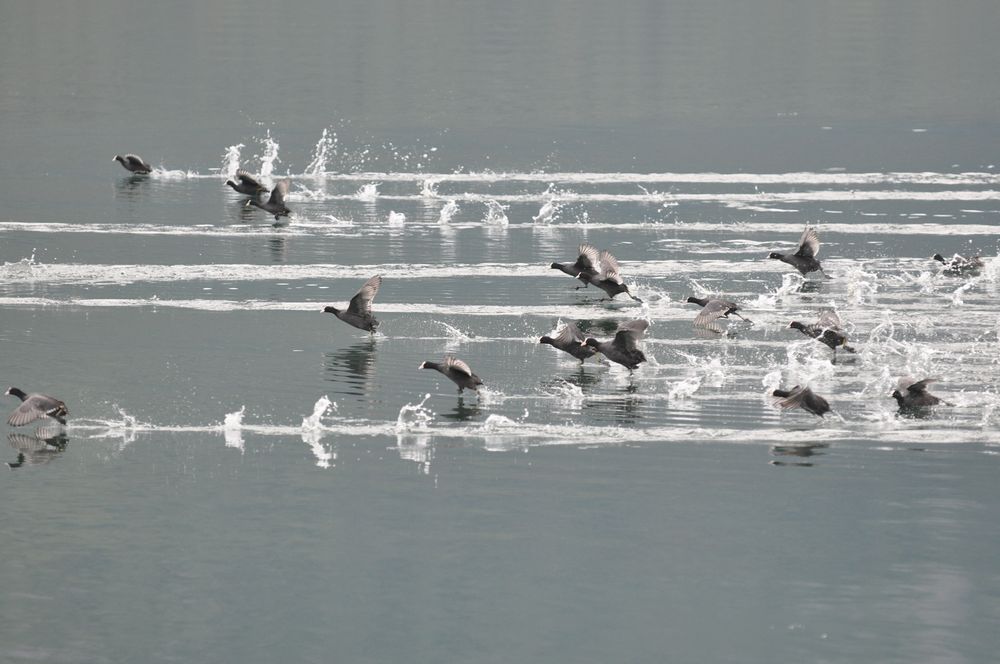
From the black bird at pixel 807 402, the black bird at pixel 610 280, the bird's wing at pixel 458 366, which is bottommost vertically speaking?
the black bird at pixel 807 402

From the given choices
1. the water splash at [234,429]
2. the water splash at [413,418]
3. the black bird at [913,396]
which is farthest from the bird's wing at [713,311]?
the water splash at [234,429]

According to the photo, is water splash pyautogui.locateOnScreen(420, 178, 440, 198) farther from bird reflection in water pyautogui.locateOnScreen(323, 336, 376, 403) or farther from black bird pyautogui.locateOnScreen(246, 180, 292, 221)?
bird reflection in water pyautogui.locateOnScreen(323, 336, 376, 403)

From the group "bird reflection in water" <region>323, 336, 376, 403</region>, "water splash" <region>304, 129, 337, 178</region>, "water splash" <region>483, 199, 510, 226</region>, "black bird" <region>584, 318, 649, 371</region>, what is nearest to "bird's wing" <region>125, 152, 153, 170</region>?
"water splash" <region>304, 129, 337, 178</region>

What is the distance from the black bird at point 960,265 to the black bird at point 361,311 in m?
12.5

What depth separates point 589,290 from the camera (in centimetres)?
3375

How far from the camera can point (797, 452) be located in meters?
21.9

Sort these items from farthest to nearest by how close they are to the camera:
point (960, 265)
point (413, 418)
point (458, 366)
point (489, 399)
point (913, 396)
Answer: point (960, 265) < point (489, 399) < point (458, 366) < point (913, 396) < point (413, 418)

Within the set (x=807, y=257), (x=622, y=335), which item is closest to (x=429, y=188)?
(x=807, y=257)

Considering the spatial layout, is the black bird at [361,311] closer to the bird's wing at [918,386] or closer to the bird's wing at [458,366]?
the bird's wing at [458,366]

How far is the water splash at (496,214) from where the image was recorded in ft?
136

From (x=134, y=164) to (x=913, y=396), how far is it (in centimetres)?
2866

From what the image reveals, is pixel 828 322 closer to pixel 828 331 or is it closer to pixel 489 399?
pixel 828 331

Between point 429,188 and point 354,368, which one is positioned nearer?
point 354,368

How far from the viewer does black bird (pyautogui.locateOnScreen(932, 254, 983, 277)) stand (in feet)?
114
